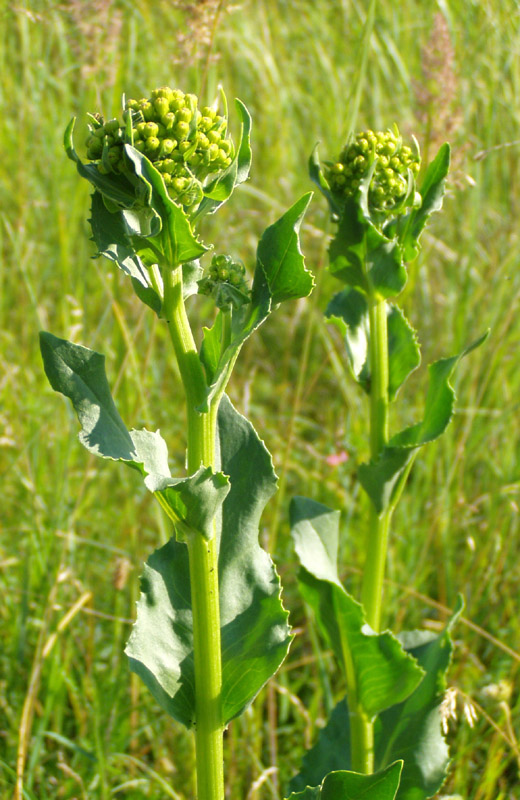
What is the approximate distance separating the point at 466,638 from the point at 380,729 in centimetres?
84

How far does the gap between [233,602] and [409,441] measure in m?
0.67

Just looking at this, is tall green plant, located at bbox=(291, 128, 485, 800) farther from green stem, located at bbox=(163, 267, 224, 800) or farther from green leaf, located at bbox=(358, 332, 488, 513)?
green stem, located at bbox=(163, 267, 224, 800)

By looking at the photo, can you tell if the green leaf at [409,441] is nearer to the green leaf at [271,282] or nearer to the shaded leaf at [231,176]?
the green leaf at [271,282]

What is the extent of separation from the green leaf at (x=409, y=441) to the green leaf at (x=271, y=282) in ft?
1.97

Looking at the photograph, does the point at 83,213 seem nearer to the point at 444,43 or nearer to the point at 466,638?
the point at 444,43

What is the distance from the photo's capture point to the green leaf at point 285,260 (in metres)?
1.55

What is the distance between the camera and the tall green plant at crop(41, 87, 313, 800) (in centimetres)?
146

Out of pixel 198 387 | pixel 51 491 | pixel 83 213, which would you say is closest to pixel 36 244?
pixel 83 213

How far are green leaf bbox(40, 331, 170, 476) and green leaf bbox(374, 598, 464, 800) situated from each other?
974 millimetres

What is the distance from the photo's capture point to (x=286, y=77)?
5234 mm

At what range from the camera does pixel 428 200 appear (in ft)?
6.77

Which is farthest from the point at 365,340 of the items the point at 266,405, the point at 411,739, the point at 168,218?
the point at 266,405

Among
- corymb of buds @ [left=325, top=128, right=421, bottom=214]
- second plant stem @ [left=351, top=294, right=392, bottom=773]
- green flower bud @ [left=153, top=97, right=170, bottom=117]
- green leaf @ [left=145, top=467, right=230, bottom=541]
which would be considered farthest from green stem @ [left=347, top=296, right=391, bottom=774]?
green flower bud @ [left=153, top=97, right=170, bottom=117]

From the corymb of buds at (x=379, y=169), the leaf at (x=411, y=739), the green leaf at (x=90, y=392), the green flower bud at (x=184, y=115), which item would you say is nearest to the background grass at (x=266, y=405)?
the leaf at (x=411, y=739)
